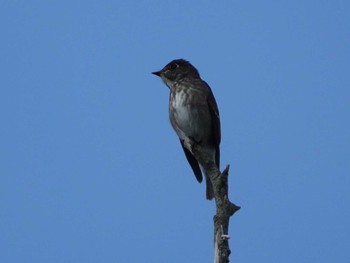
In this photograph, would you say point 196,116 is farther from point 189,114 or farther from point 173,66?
point 173,66

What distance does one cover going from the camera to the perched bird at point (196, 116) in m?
10.2

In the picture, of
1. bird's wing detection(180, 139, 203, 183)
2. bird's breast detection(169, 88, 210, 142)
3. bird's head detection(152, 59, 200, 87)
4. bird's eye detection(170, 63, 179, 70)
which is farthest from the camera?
bird's eye detection(170, 63, 179, 70)

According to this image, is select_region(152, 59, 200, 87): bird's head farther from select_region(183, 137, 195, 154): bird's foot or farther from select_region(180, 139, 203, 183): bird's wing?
select_region(183, 137, 195, 154): bird's foot

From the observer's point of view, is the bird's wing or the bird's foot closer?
the bird's foot

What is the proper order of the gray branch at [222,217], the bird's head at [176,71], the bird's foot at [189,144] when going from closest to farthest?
the gray branch at [222,217] < the bird's foot at [189,144] < the bird's head at [176,71]

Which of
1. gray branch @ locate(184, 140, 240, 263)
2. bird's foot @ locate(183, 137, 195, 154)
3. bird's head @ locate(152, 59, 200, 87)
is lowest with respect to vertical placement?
gray branch @ locate(184, 140, 240, 263)

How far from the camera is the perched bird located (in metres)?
10.2

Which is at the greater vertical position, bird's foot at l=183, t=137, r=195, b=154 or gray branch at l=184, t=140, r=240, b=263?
bird's foot at l=183, t=137, r=195, b=154

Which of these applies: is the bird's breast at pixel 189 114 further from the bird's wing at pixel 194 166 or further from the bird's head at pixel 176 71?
the bird's head at pixel 176 71

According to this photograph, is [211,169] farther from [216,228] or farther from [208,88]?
[208,88]

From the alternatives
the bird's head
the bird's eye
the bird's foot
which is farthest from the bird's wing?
the bird's eye

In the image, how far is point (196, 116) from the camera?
401 inches

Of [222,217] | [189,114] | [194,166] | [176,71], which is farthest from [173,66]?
[222,217]

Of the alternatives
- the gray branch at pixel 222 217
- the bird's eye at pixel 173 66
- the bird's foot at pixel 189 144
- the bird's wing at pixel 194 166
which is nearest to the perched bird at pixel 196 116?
the bird's wing at pixel 194 166
